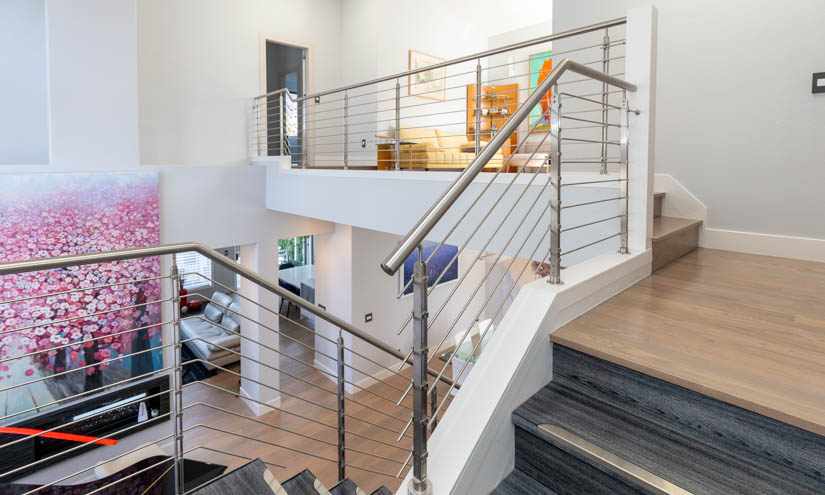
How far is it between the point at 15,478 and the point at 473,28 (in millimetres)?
8419

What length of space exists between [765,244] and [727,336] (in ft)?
6.06

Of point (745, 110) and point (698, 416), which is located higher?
point (745, 110)

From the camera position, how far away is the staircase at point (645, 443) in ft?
3.34

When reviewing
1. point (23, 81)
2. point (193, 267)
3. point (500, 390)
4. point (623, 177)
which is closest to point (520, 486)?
point (500, 390)

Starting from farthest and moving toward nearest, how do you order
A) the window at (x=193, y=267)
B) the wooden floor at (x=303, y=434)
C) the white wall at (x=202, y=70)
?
the window at (x=193, y=267), the white wall at (x=202, y=70), the wooden floor at (x=303, y=434)

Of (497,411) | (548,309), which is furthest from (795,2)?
(497,411)

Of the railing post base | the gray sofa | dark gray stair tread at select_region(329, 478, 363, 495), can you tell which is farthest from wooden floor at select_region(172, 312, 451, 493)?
the railing post base

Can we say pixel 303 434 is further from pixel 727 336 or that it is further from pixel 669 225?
pixel 727 336

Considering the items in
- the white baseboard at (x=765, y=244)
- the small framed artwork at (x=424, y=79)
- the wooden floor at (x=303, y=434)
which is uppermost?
the small framed artwork at (x=424, y=79)

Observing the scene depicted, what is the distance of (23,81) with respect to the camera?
4480 millimetres

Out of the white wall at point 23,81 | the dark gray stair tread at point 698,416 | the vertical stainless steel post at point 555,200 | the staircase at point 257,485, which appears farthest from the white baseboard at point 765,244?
the white wall at point 23,81

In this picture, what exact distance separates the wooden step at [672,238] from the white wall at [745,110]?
292mm

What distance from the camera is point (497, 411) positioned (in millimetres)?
1235

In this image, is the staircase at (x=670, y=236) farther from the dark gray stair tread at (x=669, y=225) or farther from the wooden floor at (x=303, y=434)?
the wooden floor at (x=303, y=434)
